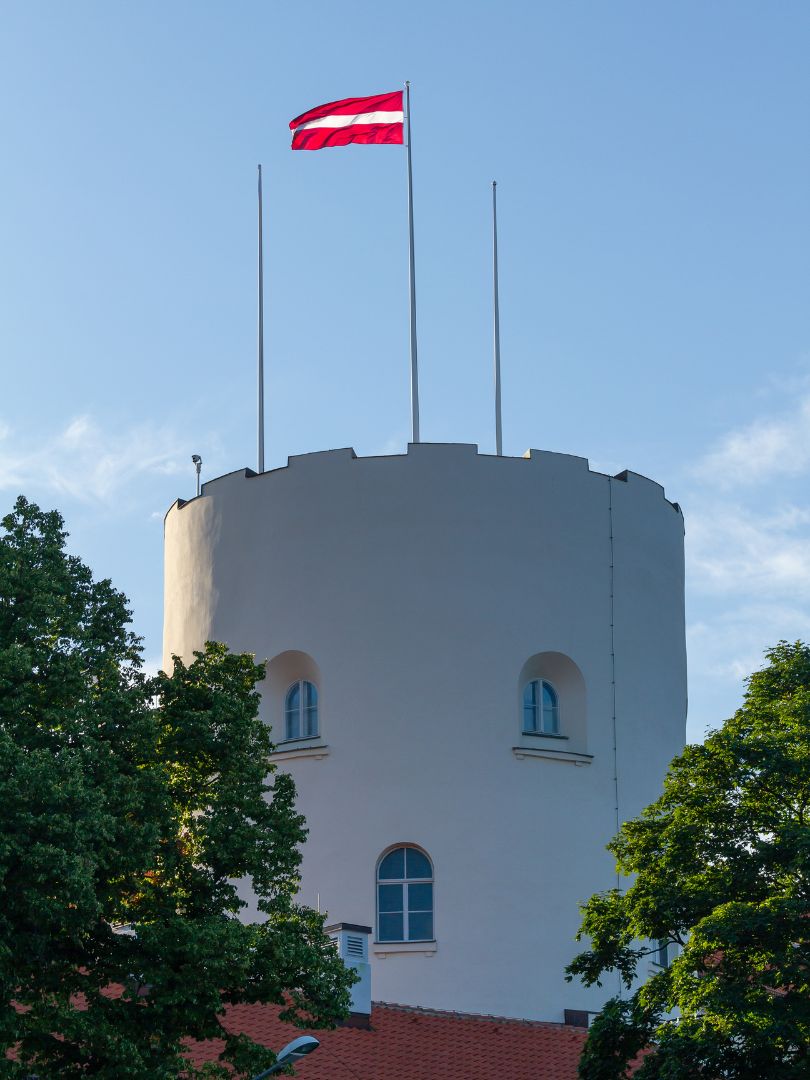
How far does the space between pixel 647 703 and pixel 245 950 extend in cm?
1650

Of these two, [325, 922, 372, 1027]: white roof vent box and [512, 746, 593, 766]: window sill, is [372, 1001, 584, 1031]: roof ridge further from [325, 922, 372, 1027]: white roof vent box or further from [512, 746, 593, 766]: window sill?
[512, 746, 593, 766]: window sill

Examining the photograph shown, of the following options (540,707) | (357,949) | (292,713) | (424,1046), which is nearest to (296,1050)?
(424,1046)

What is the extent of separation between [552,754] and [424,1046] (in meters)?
7.92

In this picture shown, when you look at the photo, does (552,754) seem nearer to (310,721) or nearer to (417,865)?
(417,865)

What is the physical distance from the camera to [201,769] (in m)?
26.1

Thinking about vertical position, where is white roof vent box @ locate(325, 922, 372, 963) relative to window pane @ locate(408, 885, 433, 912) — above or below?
below

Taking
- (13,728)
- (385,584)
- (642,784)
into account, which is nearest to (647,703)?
(642,784)

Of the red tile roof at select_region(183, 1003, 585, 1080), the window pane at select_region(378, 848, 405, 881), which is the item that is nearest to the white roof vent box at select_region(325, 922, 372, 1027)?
the red tile roof at select_region(183, 1003, 585, 1080)

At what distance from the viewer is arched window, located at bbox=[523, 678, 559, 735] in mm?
38375

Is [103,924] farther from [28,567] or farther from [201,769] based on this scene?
[28,567]

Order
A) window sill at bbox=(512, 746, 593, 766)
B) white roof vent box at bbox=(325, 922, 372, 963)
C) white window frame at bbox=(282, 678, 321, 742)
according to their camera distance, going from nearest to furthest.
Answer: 1. white roof vent box at bbox=(325, 922, 372, 963)
2. window sill at bbox=(512, 746, 593, 766)
3. white window frame at bbox=(282, 678, 321, 742)

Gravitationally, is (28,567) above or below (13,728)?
above

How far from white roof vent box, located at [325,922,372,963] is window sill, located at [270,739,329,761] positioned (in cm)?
436

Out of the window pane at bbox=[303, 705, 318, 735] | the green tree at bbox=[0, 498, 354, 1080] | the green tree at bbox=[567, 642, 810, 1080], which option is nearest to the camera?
the green tree at bbox=[0, 498, 354, 1080]
